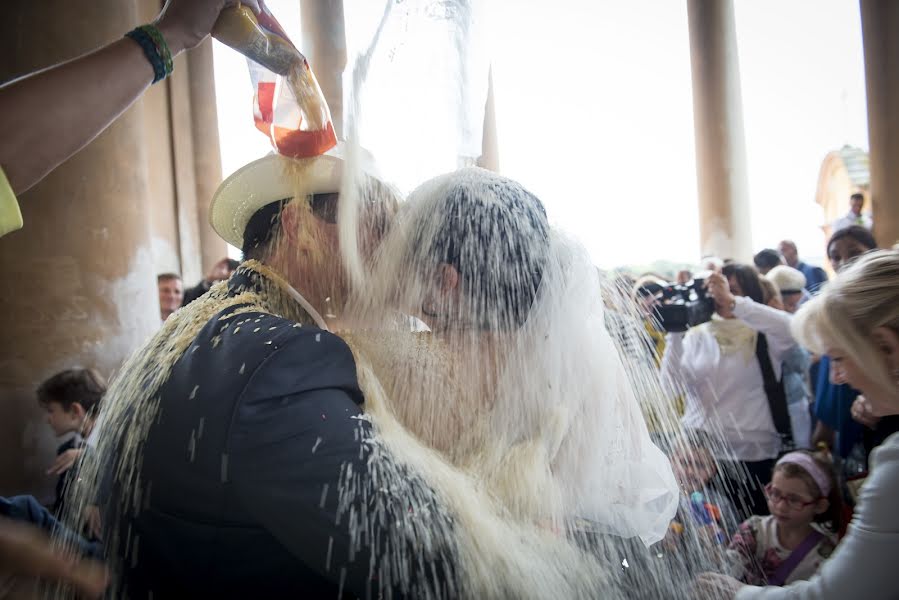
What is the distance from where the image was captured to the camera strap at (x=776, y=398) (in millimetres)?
3914

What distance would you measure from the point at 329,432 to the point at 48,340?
385cm

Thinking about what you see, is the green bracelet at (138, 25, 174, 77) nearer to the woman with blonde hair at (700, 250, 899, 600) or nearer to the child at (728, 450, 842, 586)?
the woman with blonde hair at (700, 250, 899, 600)

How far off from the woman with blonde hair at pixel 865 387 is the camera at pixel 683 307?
75.9 inches

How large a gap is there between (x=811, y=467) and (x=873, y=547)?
5.72 feet

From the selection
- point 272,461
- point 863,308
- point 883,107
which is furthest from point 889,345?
point 883,107

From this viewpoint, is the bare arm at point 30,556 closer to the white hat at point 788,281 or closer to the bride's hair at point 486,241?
the bride's hair at point 486,241

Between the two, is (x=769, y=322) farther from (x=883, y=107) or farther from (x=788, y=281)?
(x=883, y=107)

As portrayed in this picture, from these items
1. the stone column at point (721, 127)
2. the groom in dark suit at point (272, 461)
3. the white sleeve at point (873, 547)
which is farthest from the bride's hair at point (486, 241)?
the stone column at point (721, 127)

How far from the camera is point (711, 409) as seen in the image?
405 cm

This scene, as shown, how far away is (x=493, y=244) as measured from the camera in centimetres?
144

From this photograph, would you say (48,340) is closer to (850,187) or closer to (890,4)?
(890,4)

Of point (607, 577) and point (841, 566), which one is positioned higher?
point (607, 577)

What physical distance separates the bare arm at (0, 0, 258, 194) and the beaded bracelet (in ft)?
0.04

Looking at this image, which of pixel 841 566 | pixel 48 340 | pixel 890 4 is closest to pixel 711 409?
pixel 841 566
